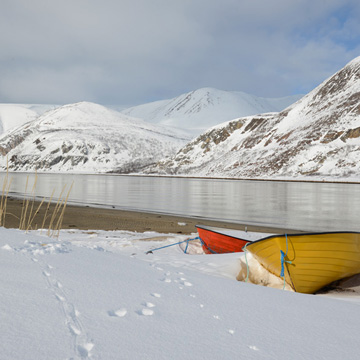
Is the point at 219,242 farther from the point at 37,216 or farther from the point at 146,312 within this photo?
the point at 37,216

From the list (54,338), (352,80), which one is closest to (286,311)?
(54,338)

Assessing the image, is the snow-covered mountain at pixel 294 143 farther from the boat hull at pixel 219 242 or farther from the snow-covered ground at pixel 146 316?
the snow-covered ground at pixel 146 316

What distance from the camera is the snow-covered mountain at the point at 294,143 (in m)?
70.7

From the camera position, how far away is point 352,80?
92562mm

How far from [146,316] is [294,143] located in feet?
274

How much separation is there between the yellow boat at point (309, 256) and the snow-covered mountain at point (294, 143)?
62.7 metres

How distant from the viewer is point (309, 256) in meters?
5.70

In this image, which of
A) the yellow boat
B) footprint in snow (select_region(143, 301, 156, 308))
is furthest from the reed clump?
the yellow boat

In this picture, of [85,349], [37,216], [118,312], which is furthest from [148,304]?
[37,216]

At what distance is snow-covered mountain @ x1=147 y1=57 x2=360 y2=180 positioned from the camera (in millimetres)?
70688

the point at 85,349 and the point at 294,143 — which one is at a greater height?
the point at 294,143

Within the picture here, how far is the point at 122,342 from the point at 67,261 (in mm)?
2104

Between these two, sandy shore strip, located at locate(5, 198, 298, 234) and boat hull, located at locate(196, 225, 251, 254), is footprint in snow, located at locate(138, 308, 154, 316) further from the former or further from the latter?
sandy shore strip, located at locate(5, 198, 298, 234)

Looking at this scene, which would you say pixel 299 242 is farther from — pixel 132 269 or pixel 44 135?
pixel 44 135
